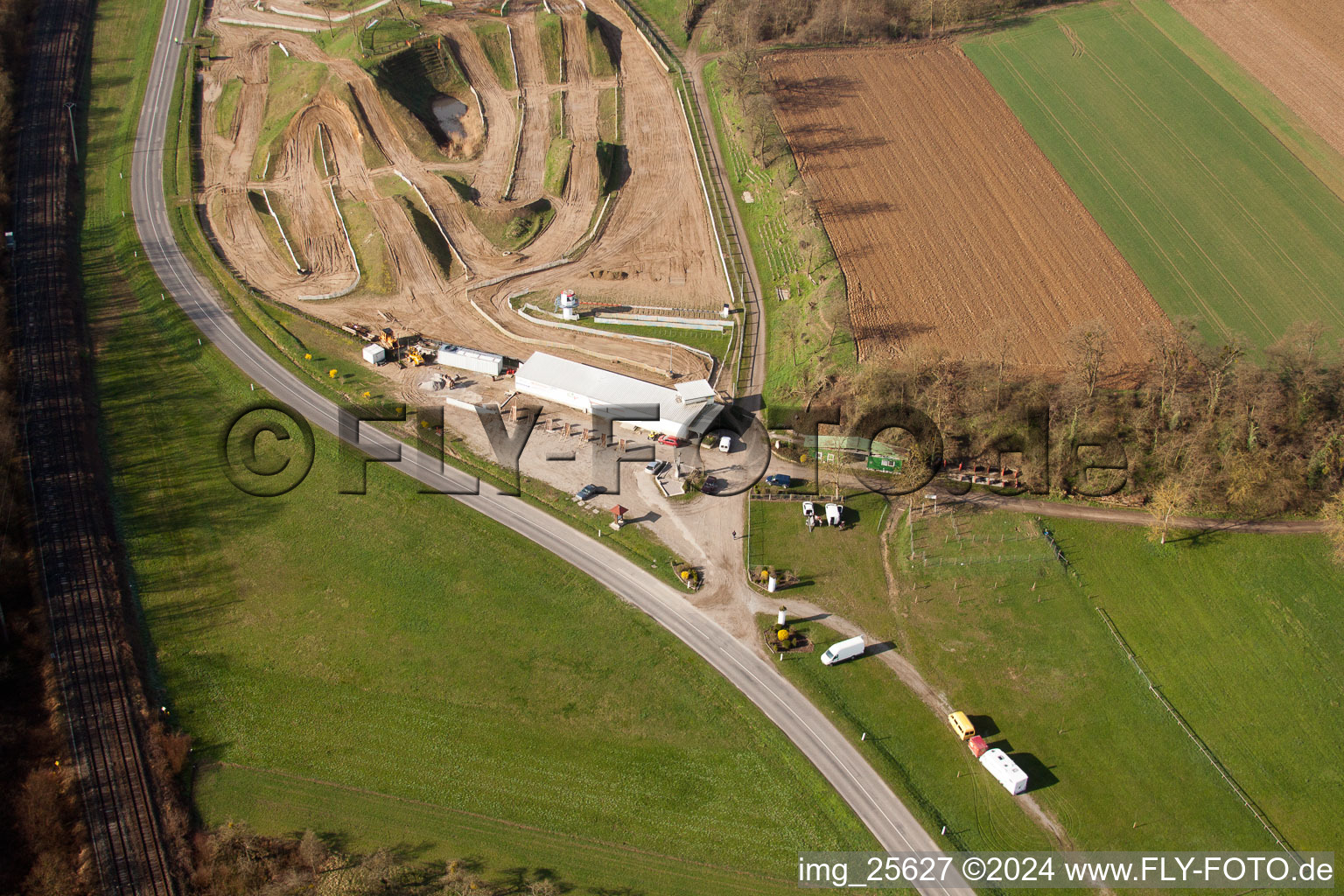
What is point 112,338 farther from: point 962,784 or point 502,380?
point 962,784

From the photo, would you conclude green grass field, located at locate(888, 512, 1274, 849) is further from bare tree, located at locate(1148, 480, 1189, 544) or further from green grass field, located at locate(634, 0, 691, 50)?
green grass field, located at locate(634, 0, 691, 50)

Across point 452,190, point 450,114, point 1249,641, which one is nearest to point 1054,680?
point 1249,641

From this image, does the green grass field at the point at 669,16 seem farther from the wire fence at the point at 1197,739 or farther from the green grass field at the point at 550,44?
the wire fence at the point at 1197,739

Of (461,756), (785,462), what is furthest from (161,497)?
(785,462)

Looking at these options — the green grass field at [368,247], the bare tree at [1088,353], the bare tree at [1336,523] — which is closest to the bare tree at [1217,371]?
the bare tree at [1088,353]

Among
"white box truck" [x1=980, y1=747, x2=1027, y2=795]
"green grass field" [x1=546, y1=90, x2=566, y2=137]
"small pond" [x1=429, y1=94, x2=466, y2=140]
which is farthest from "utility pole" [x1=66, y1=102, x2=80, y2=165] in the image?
"white box truck" [x1=980, y1=747, x2=1027, y2=795]
